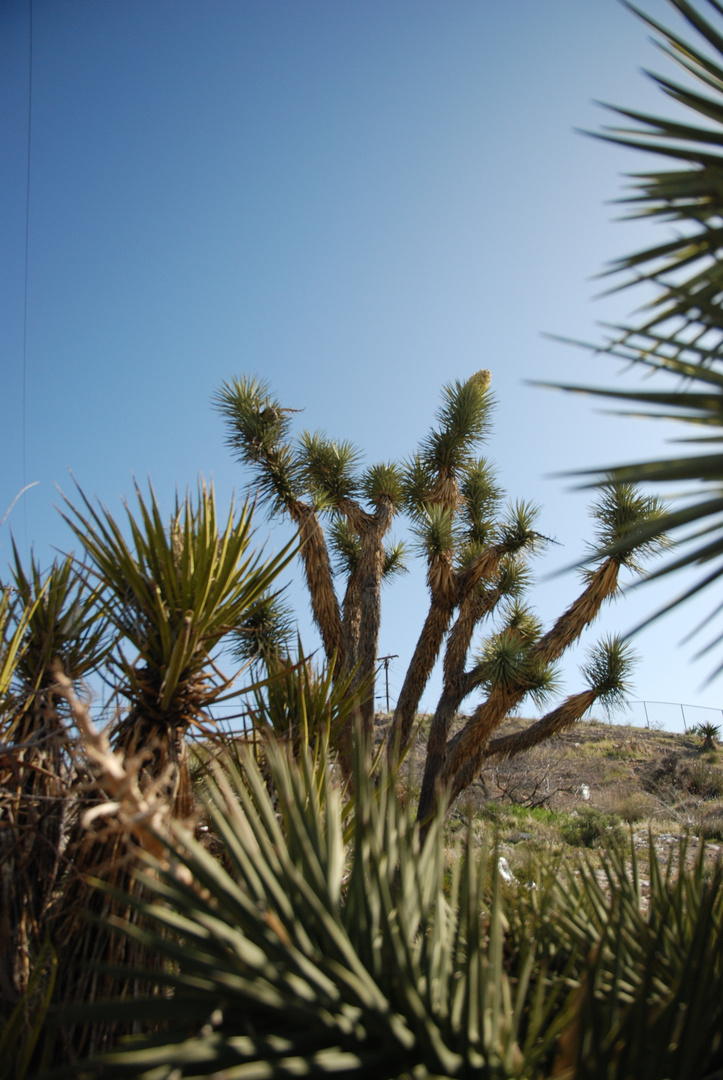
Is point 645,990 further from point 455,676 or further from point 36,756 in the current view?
point 455,676

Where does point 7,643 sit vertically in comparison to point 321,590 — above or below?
below

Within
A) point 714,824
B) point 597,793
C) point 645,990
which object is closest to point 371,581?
point 645,990

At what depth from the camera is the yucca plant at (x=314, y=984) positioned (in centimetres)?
114

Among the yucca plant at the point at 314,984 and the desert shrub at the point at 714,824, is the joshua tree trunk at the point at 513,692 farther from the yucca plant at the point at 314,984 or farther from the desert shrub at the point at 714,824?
the yucca plant at the point at 314,984

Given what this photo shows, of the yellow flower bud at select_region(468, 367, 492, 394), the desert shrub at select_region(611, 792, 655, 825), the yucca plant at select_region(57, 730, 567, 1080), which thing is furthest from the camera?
the desert shrub at select_region(611, 792, 655, 825)

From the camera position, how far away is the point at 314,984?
1196 millimetres

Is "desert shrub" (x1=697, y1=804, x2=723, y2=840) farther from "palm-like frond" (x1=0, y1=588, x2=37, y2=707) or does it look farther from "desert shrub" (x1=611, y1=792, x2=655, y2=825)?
"palm-like frond" (x1=0, y1=588, x2=37, y2=707)

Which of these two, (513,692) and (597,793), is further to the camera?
(597,793)

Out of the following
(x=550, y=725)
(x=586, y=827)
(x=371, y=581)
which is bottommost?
(x=586, y=827)

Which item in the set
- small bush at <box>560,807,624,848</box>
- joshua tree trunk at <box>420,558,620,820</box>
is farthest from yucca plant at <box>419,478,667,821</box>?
small bush at <box>560,807,624,848</box>

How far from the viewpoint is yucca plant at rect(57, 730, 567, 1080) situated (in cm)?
114

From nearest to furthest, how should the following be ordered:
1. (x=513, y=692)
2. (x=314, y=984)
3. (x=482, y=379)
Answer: (x=314, y=984), (x=513, y=692), (x=482, y=379)

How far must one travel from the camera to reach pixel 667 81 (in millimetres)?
1803

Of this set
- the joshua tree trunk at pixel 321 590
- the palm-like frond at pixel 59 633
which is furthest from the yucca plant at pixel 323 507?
the palm-like frond at pixel 59 633
